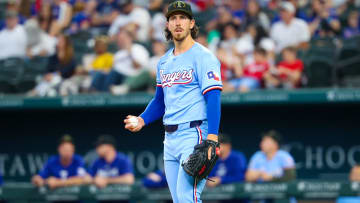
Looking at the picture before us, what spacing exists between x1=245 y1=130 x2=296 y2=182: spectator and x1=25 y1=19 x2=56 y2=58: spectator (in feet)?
15.7

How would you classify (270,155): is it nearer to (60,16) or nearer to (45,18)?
(60,16)

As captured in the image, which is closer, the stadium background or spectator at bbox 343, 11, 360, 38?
the stadium background

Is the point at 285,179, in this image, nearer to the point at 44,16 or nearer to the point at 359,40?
the point at 359,40

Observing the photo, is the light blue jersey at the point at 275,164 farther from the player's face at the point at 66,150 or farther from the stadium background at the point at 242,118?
the player's face at the point at 66,150

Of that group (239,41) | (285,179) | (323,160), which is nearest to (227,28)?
(239,41)

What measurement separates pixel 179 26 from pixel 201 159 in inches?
34.9

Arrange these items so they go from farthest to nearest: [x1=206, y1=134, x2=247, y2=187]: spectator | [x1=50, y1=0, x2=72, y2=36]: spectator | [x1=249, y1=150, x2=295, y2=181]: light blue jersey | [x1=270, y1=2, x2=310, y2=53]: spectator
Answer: [x1=50, y1=0, x2=72, y2=36]: spectator → [x1=270, y1=2, x2=310, y2=53]: spectator → [x1=249, y1=150, x2=295, y2=181]: light blue jersey → [x1=206, y1=134, x2=247, y2=187]: spectator

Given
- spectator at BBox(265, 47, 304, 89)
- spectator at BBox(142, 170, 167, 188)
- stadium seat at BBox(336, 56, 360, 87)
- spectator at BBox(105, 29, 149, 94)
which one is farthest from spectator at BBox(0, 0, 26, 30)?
stadium seat at BBox(336, 56, 360, 87)

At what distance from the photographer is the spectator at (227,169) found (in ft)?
25.4

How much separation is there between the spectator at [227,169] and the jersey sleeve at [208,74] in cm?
344

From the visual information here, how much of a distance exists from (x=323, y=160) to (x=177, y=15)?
5.80m

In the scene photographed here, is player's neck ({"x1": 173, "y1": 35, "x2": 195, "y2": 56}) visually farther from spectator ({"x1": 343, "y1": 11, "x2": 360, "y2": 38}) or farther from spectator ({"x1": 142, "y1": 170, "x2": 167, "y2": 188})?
spectator ({"x1": 343, "y1": 11, "x2": 360, "y2": 38})

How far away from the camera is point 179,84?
4.49 meters

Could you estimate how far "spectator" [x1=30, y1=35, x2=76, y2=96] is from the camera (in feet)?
33.4
